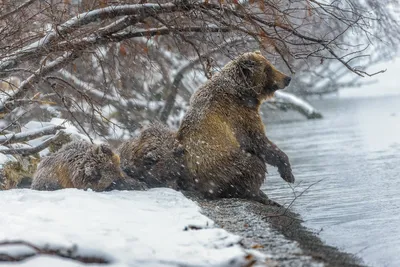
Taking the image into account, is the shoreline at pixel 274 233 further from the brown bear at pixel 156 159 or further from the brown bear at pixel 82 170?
the brown bear at pixel 82 170

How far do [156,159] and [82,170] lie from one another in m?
0.89

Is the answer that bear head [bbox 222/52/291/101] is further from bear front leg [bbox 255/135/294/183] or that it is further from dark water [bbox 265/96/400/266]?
dark water [bbox 265/96/400/266]

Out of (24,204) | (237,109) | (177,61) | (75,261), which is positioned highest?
(177,61)

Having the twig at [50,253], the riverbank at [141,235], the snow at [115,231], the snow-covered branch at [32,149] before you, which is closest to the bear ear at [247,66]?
the riverbank at [141,235]

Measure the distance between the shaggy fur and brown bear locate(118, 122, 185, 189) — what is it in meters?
0.35

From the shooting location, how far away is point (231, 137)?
8477mm

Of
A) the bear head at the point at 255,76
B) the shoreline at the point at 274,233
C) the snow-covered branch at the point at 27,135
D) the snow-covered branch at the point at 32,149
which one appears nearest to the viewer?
the shoreline at the point at 274,233

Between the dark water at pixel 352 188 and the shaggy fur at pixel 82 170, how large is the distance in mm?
2146

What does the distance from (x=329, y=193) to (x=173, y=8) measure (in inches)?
115

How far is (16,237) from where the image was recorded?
16.5 feet

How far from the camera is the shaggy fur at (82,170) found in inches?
326

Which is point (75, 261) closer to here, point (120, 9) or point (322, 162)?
point (120, 9)

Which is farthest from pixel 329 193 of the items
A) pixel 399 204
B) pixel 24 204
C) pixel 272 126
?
pixel 272 126

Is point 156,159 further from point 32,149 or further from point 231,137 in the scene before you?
point 32,149
